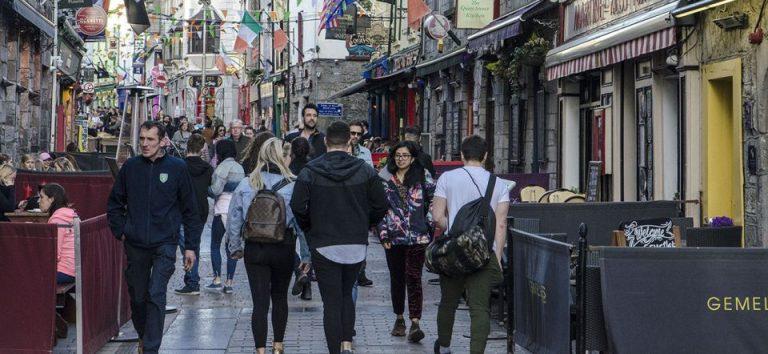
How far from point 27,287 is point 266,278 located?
5.60 feet

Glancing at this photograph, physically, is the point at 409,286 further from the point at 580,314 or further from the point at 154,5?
the point at 154,5

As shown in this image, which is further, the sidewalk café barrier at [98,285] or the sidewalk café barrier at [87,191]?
the sidewalk café barrier at [87,191]

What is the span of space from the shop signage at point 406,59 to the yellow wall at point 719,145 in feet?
77.0

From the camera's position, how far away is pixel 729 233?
11211 mm

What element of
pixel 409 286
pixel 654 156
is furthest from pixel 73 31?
pixel 409 286

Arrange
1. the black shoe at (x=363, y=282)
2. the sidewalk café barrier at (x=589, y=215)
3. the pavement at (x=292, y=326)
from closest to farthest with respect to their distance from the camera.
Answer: the pavement at (x=292, y=326) < the sidewalk café barrier at (x=589, y=215) < the black shoe at (x=363, y=282)

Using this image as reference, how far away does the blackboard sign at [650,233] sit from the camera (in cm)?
1133

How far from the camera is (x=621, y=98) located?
68.8 feet

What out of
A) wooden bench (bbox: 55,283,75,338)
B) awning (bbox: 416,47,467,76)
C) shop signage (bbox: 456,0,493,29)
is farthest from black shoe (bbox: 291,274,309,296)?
awning (bbox: 416,47,467,76)

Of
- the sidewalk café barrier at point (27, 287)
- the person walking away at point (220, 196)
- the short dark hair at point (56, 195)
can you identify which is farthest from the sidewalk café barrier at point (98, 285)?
the person walking away at point (220, 196)

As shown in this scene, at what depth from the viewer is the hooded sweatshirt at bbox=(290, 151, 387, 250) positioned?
9719 millimetres

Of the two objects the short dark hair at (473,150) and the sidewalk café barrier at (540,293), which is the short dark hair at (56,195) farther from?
the sidewalk café barrier at (540,293)

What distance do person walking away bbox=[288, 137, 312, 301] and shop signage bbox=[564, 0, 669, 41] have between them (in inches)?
273

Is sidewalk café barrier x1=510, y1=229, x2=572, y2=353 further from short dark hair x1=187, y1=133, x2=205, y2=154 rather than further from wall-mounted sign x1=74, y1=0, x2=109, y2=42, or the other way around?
wall-mounted sign x1=74, y1=0, x2=109, y2=42
